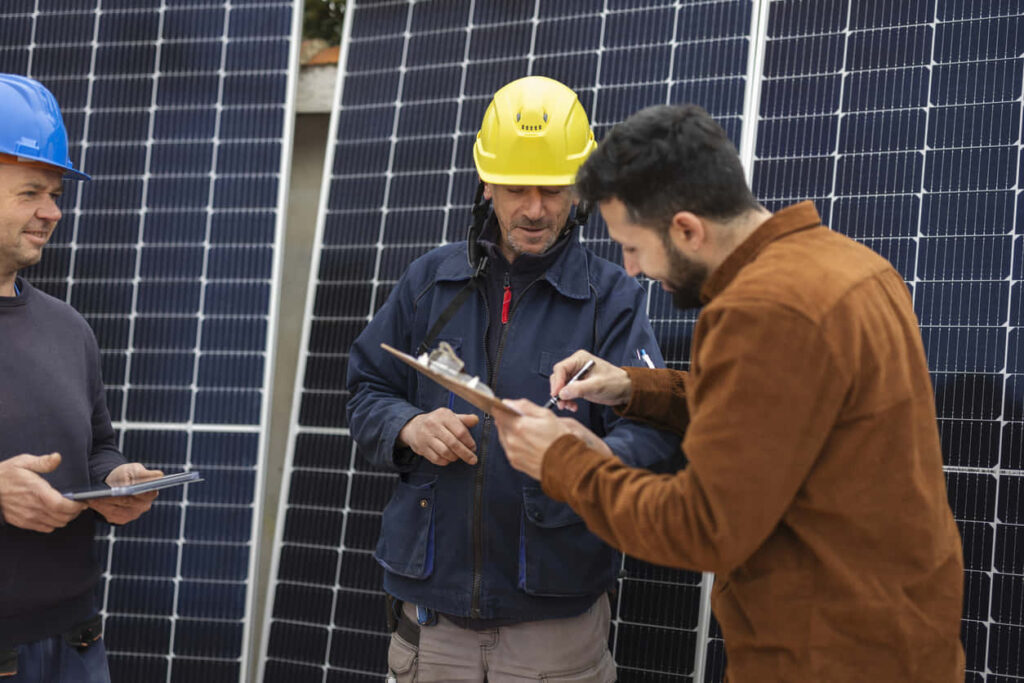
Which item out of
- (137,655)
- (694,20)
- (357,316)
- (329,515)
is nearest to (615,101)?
(694,20)

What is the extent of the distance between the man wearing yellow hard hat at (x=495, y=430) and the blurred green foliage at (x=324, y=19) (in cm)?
415

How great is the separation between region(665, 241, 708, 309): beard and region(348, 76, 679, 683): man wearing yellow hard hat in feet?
2.75

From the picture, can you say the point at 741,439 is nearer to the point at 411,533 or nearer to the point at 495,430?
the point at 495,430

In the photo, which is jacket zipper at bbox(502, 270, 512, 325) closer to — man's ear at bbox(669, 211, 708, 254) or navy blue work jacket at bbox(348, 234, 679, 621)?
navy blue work jacket at bbox(348, 234, 679, 621)

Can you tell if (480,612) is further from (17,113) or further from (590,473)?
(17,113)

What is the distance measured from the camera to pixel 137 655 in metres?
5.29

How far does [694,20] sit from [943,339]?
1888mm

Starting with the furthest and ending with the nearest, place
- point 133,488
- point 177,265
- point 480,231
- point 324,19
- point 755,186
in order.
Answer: point 324,19, point 177,265, point 755,186, point 480,231, point 133,488

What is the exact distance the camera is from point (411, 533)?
3.59m

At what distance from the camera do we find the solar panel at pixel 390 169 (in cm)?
495

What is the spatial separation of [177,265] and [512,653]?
3063 millimetres

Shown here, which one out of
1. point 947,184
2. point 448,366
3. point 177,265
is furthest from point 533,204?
point 177,265

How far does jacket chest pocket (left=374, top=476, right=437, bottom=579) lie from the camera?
354cm

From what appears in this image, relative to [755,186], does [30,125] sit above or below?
below
